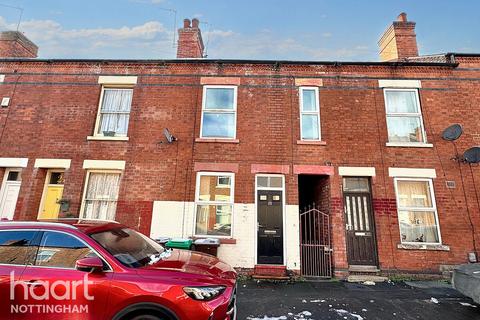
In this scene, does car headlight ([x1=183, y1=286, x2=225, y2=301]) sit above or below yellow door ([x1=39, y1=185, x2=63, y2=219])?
below

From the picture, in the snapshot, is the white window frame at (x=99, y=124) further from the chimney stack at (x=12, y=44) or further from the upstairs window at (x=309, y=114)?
the upstairs window at (x=309, y=114)

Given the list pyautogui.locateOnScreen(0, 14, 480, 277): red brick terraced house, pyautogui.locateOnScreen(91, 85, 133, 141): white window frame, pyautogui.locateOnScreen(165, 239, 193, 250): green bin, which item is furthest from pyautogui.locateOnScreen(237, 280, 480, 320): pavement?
pyautogui.locateOnScreen(91, 85, 133, 141): white window frame

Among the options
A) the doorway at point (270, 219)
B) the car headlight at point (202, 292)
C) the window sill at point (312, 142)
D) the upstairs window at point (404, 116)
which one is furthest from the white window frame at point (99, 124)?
the upstairs window at point (404, 116)

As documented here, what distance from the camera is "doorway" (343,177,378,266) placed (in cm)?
805

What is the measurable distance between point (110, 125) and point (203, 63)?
4084 millimetres

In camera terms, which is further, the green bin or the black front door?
the black front door

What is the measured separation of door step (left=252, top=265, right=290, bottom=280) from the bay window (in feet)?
4.62

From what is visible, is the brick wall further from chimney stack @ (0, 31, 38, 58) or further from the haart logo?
the haart logo

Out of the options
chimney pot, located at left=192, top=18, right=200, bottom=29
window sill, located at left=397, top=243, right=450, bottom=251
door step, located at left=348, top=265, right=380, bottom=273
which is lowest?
door step, located at left=348, top=265, right=380, bottom=273

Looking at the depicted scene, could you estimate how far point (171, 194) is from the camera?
855cm

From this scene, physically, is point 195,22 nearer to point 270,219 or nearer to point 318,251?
point 270,219

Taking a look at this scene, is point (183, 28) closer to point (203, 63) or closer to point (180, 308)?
point (203, 63)

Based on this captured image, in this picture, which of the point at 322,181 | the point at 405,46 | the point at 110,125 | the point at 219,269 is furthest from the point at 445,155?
the point at 110,125

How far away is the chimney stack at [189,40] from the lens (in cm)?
1073
